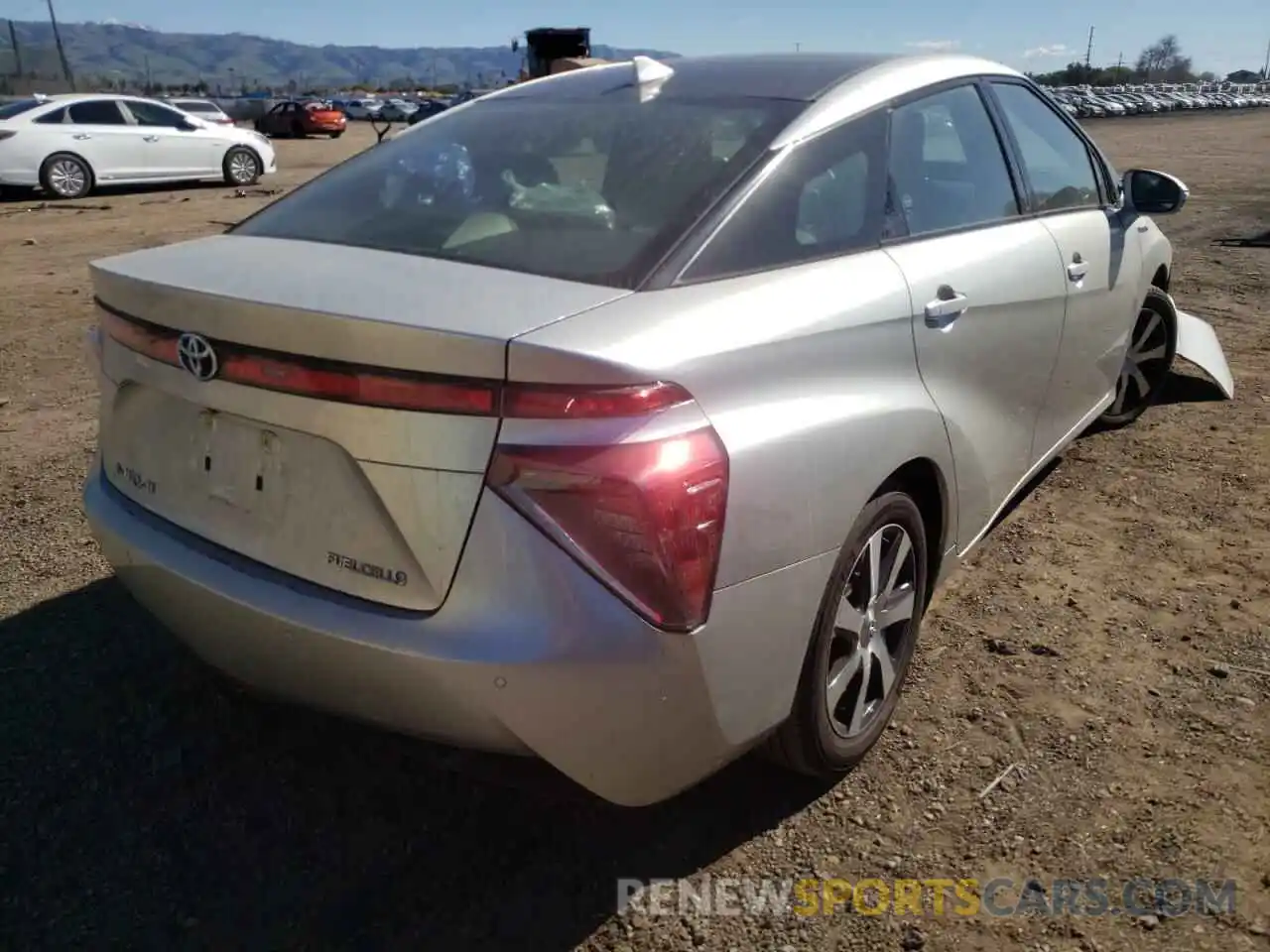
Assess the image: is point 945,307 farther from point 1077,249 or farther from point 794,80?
point 1077,249

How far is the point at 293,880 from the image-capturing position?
2348mm

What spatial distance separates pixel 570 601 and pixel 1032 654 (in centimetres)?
195

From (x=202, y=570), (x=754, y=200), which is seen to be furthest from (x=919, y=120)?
(x=202, y=570)

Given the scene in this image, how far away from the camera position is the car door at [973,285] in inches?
110

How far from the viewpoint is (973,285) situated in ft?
9.68

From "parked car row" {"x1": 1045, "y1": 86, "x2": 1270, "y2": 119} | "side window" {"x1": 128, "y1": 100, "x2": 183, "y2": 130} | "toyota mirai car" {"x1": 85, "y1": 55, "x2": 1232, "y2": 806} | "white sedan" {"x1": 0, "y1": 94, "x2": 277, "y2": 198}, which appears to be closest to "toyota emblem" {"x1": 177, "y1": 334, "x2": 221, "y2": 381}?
"toyota mirai car" {"x1": 85, "y1": 55, "x2": 1232, "y2": 806}

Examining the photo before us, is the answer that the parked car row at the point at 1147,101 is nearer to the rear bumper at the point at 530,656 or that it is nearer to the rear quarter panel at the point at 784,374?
the rear quarter panel at the point at 784,374

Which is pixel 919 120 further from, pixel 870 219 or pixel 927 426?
pixel 927 426

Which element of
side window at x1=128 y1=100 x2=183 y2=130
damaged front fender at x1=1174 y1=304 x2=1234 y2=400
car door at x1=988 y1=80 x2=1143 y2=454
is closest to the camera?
car door at x1=988 y1=80 x2=1143 y2=454

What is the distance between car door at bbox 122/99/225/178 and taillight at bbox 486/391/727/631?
17.1 metres

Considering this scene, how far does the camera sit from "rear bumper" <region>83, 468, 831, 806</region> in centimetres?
189

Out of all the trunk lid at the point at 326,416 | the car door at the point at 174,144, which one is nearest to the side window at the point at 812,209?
the trunk lid at the point at 326,416

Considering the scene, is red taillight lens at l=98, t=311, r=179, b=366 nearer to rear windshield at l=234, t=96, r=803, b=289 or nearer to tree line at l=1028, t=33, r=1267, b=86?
rear windshield at l=234, t=96, r=803, b=289

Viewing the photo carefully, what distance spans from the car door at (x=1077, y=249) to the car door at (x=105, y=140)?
1545 cm
